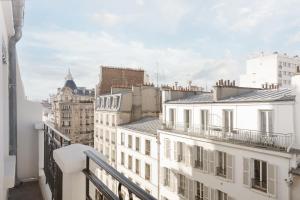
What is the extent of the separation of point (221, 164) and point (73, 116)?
42632 millimetres

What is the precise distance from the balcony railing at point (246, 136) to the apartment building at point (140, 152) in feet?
14.8

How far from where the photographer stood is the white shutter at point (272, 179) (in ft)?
39.0

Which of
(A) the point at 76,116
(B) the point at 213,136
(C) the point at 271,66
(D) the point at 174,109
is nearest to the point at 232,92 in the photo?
(B) the point at 213,136

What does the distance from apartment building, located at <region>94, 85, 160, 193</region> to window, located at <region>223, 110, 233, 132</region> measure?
1396 cm

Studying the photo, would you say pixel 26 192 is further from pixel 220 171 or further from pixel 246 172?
pixel 220 171

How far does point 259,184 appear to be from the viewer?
12930mm

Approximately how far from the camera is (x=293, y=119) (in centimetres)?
1215

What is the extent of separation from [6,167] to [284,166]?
445 inches

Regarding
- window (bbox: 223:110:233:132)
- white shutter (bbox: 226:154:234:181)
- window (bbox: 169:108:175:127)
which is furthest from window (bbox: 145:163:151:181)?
white shutter (bbox: 226:154:234:181)

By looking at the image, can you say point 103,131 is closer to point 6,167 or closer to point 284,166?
point 284,166

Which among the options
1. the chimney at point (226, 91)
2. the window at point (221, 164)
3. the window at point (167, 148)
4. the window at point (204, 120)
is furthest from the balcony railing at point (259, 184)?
the window at point (167, 148)

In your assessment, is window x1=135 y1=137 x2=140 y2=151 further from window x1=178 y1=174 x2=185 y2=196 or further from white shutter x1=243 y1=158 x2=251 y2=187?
white shutter x1=243 y1=158 x2=251 y2=187

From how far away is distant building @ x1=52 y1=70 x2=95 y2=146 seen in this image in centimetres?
5309

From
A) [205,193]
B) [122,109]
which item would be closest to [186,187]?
[205,193]
